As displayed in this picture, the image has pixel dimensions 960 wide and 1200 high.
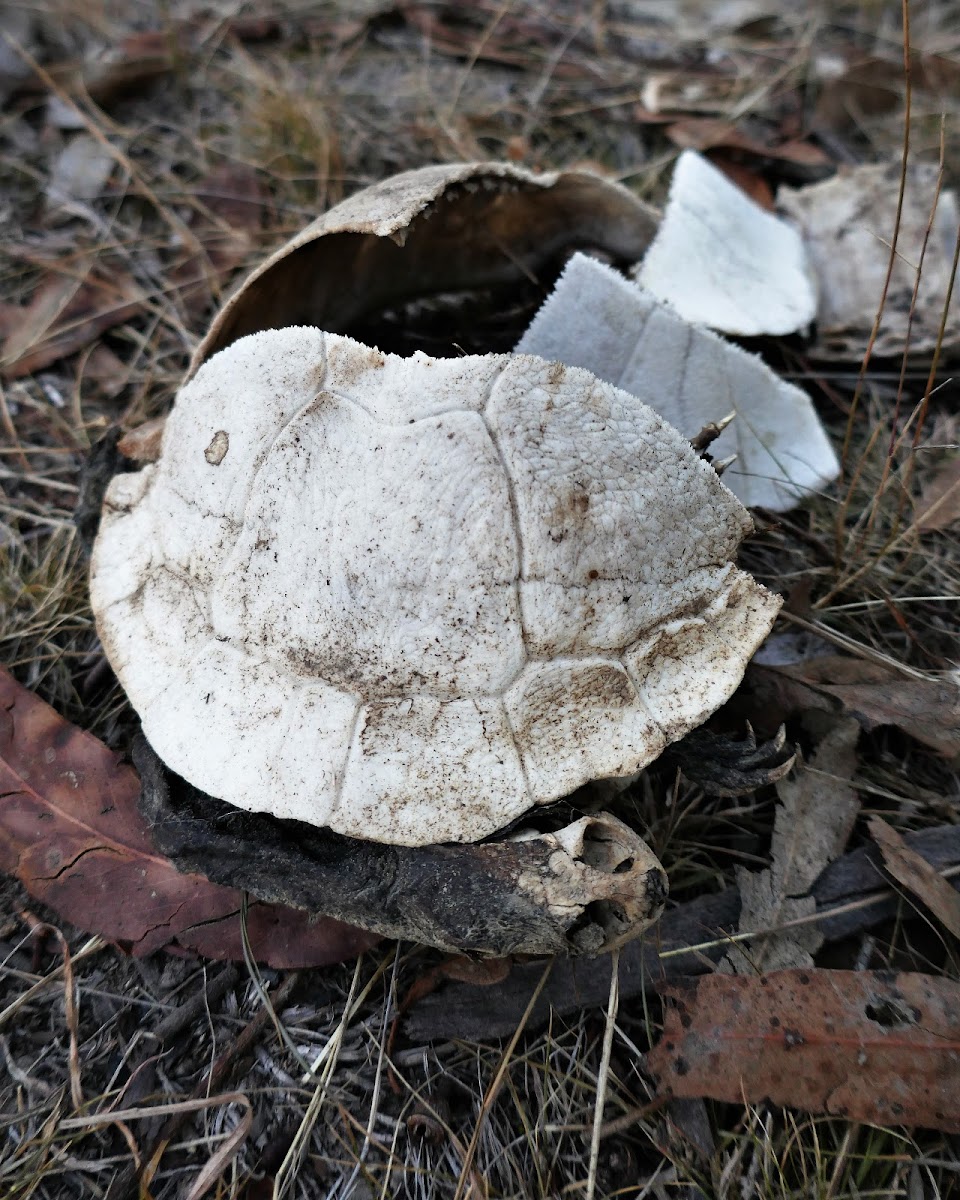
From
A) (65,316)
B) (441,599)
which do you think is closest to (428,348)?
(441,599)

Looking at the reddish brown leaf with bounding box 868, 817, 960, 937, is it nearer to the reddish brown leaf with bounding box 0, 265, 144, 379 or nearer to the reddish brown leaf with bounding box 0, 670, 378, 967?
the reddish brown leaf with bounding box 0, 670, 378, 967

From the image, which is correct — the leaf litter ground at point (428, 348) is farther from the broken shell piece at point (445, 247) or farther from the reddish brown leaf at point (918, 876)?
the broken shell piece at point (445, 247)

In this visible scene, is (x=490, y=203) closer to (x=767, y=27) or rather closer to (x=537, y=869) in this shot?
(x=537, y=869)

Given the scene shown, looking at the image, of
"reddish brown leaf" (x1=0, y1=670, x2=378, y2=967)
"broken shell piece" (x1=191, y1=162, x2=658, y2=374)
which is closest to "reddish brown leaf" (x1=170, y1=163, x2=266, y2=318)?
"broken shell piece" (x1=191, y1=162, x2=658, y2=374)

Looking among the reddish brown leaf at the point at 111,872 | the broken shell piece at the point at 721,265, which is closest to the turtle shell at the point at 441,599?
the reddish brown leaf at the point at 111,872

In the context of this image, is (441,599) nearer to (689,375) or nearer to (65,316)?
(689,375)
